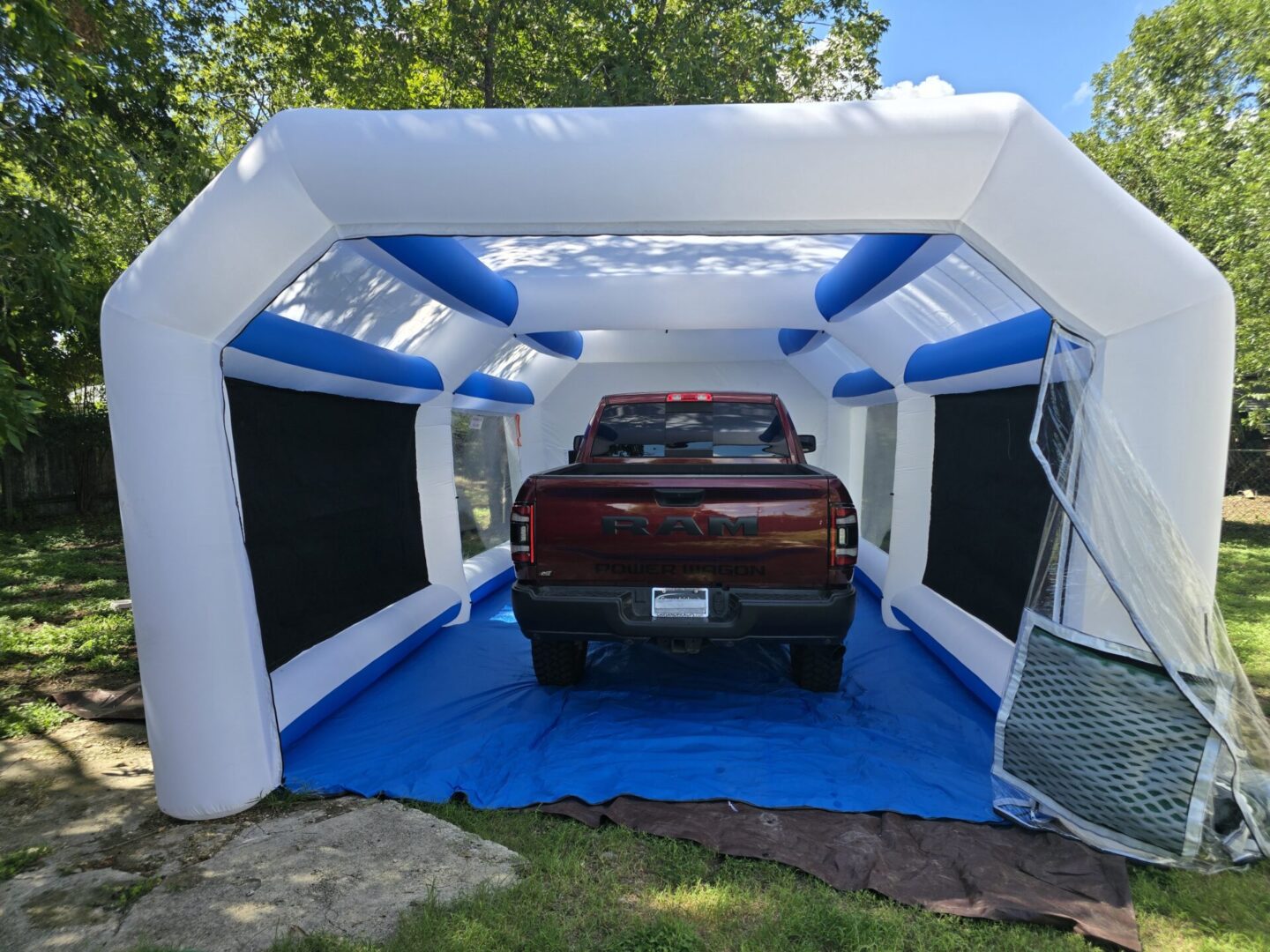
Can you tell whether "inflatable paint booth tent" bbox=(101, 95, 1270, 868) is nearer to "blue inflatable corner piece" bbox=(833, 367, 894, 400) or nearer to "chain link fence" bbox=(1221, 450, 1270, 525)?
"blue inflatable corner piece" bbox=(833, 367, 894, 400)

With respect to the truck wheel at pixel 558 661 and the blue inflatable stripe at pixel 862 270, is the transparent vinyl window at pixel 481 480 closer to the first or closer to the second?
the truck wheel at pixel 558 661

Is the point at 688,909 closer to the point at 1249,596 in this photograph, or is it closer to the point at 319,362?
the point at 319,362

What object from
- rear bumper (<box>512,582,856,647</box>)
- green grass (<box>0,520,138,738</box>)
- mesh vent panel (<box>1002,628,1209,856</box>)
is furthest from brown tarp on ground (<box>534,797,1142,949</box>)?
green grass (<box>0,520,138,738</box>)

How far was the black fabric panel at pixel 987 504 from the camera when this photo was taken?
15.3 feet

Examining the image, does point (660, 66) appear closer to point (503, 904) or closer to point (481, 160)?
point (481, 160)

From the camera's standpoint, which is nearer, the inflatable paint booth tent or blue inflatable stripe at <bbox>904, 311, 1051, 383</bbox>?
the inflatable paint booth tent

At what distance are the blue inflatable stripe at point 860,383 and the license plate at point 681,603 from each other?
3515 mm

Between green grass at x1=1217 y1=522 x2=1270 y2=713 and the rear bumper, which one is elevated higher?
the rear bumper

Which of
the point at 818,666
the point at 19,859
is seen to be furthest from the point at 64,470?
the point at 818,666

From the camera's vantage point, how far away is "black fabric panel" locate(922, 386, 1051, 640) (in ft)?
15.3

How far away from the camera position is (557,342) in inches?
341

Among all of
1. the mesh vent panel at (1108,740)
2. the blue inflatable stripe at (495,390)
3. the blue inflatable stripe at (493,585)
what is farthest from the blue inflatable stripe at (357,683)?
the mesh vent panel at (1108,740)

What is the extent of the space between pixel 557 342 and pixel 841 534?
5.32 metres

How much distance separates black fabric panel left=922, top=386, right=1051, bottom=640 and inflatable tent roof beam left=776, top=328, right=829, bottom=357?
7.77 feet
